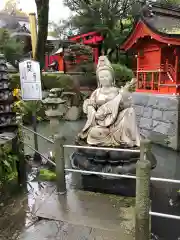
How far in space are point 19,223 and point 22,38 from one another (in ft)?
66.8

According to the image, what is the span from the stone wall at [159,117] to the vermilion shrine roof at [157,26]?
2200 mm

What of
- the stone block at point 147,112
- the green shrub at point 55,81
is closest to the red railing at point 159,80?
the stone block at point 147,112

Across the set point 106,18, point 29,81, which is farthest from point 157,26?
point 106,18

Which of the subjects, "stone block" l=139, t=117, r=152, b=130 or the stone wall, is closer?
the stone wall

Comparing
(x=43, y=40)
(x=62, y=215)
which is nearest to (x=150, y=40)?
(x=43, y=40)

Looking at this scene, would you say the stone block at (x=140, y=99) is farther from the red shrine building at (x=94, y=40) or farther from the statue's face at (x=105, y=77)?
the red shrine building at (x=94, y=40)

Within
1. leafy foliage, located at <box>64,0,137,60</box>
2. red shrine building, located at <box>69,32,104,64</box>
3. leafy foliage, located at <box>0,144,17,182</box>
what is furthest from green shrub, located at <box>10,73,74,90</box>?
leafy foliage, located at <box>0,144,17,182</box>

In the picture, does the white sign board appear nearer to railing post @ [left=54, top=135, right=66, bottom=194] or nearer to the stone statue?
the stone statue

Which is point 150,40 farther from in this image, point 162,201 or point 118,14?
point 118,14

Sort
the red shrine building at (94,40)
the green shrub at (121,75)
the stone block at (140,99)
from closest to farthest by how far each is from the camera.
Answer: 1. the stone block at (140,99)
2. the green shrub at (121,75)
3. the red shrine building at (94,40)

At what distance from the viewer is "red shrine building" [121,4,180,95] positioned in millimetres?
9227

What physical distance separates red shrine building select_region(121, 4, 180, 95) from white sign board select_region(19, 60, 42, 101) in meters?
5.16

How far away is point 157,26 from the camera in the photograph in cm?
968

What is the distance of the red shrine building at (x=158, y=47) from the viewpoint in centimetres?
923
